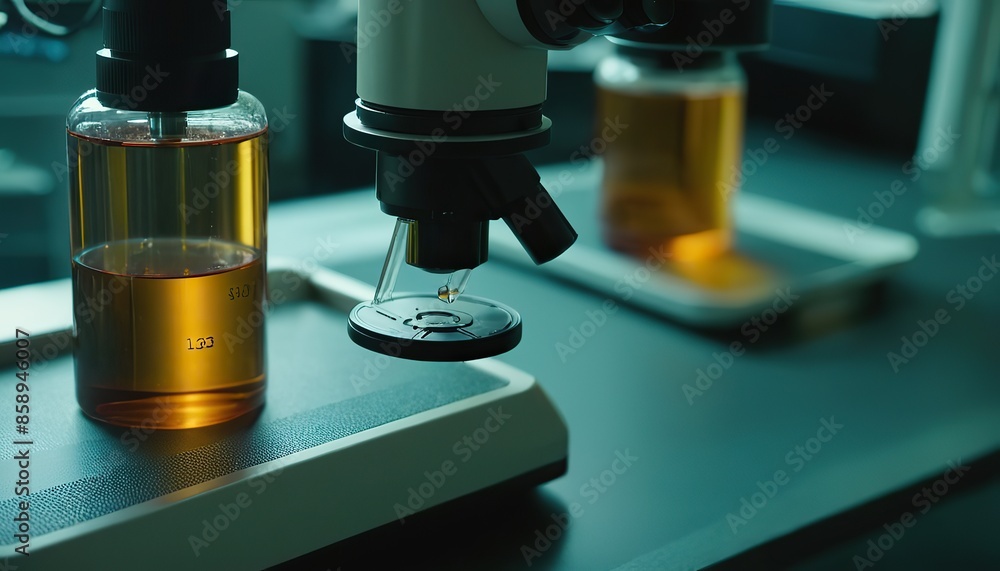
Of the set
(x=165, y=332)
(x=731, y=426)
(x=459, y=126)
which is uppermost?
(x=459, y=126)

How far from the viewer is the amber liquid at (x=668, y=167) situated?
102cm

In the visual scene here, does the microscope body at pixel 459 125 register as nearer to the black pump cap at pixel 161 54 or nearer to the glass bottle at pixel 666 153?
the black pump cap at pixel 161 54

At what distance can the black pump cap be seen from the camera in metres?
0.53

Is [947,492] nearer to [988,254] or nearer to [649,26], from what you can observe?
[649,26]

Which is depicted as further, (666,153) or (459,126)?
(666,153)

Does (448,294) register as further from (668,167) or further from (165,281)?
(668,167)

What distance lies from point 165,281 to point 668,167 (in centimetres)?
56

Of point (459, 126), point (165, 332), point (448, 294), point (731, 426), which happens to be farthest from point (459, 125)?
point (731, 426)

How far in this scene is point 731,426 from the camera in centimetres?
76

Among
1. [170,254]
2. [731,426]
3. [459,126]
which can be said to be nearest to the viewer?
[459,126]

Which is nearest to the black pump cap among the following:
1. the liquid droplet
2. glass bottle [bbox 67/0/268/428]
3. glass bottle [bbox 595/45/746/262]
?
glass bottle [bbox 67/0/268/428]

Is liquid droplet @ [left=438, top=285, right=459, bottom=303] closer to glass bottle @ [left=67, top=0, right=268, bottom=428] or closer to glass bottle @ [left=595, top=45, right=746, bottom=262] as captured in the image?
glass bottle @ [left=67, top=0, right=268, bottom=428]

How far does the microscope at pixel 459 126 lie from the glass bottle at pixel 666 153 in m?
0.48

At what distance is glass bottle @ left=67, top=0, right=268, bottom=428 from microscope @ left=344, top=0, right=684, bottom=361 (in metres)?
0.09
